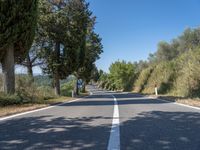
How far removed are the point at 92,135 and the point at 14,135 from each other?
1.71m

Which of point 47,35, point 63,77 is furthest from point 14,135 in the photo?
point 63,77

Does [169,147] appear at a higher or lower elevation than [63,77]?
lower

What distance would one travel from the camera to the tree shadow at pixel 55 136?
6.62 meters

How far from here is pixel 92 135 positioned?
7762 mm

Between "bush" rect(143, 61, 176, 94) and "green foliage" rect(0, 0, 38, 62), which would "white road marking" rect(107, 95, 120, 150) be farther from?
"bush" rect(143, 61, 176, 94)

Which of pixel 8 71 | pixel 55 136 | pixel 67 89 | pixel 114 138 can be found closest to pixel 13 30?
pixel 8 71

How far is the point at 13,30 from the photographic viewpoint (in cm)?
1952

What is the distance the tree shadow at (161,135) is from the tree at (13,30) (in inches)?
451

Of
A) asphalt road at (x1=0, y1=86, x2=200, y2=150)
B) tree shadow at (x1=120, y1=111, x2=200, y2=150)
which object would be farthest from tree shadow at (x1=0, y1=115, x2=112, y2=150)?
tree shadow at (x1=120, y1=111, x2=200, y2=150)

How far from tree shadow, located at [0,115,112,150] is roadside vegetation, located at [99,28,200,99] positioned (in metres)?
18.9

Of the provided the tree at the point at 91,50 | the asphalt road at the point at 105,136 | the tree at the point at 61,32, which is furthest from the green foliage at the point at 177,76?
the asphalt road at the point at 105,136

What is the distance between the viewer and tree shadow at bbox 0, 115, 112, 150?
261 inches

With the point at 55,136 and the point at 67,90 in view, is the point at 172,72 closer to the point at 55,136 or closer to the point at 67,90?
the point at 67,90

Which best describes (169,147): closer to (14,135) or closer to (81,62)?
(14,135)
